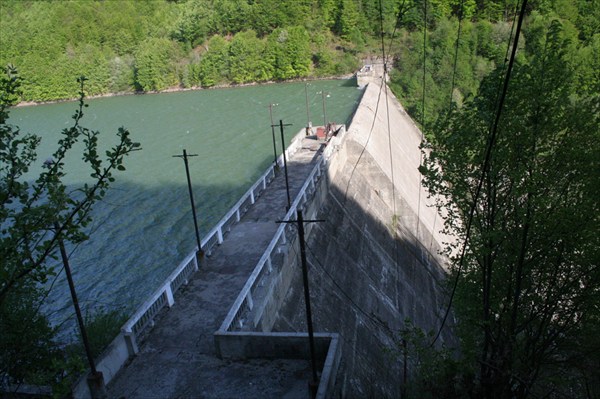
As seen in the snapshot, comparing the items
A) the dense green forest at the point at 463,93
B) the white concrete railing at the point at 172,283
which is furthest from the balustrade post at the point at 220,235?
the dense green forest at the point at 463,93

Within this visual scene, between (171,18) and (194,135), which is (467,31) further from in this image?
(171,18)

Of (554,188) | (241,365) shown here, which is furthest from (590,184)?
(241,365)

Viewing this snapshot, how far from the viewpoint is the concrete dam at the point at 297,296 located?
450 inches

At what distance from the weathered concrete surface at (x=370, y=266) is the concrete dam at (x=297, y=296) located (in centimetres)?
7

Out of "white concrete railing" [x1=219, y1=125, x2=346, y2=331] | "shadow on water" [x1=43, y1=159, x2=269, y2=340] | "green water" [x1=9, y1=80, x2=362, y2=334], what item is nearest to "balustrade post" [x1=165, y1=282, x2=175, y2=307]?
"white concrete railing" [x1=219, y1=125, x2=346, y2=331]

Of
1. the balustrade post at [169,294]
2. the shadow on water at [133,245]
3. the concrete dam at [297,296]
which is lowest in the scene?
the shadow on water at [133,245]

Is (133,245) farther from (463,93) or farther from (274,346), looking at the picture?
(463,93)

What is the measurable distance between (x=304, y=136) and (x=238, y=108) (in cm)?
2839

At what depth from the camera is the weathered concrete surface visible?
16.8 m

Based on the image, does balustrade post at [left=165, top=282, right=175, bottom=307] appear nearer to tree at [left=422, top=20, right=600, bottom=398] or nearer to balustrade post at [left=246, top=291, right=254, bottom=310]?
balustrade post at [left=246, top=291, right=254, bottom=310]

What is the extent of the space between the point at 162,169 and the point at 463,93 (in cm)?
4139

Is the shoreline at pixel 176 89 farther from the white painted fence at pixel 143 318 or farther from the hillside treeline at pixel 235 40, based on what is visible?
the white painted fence at pixel 143 318

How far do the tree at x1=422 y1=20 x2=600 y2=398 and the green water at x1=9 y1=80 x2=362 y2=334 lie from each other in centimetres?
850

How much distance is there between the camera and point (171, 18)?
103688 millimetres
